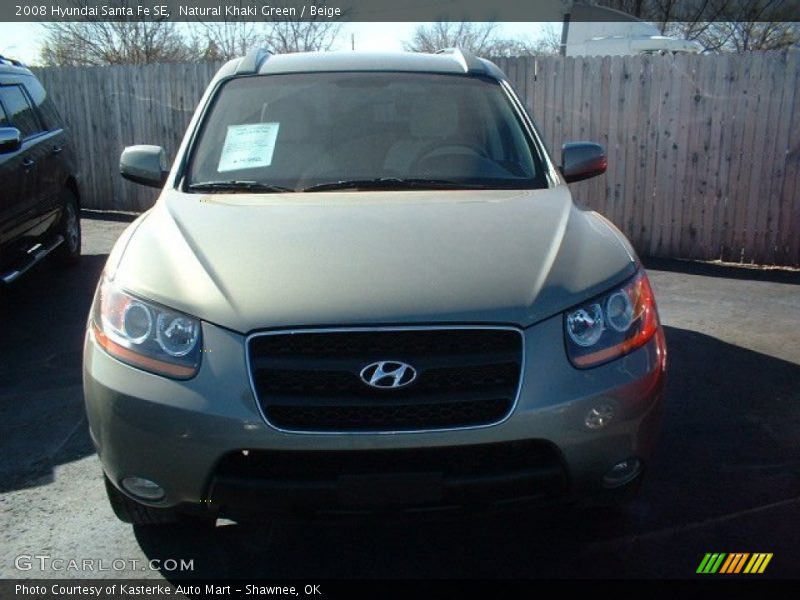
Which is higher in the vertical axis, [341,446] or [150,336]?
[150,336]

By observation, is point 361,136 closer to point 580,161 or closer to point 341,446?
point 580,161

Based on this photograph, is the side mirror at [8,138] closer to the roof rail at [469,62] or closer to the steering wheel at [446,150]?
the roof rail at [469,62]

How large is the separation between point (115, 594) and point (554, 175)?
2.49 m

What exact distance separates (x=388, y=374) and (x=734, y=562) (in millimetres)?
1513

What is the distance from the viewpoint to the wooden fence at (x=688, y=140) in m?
8.45

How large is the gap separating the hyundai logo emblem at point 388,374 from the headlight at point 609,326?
1.67 ft

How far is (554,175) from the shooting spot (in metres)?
3.85

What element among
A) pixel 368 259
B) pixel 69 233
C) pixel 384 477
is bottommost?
pixel 69 233

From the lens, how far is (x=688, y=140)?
8789 millimetres

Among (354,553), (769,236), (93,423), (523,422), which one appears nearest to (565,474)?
(523,422)

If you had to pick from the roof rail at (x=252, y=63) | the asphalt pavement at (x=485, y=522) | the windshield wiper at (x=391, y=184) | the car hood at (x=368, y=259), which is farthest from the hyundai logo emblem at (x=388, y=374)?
the roof rail at (x=252, y=63)

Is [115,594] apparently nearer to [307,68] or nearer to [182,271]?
[182,271]

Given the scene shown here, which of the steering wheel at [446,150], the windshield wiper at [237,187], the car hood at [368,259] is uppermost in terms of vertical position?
the steering wheel at [446,150]

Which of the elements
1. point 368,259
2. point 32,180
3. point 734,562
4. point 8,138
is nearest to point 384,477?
point 368,259
